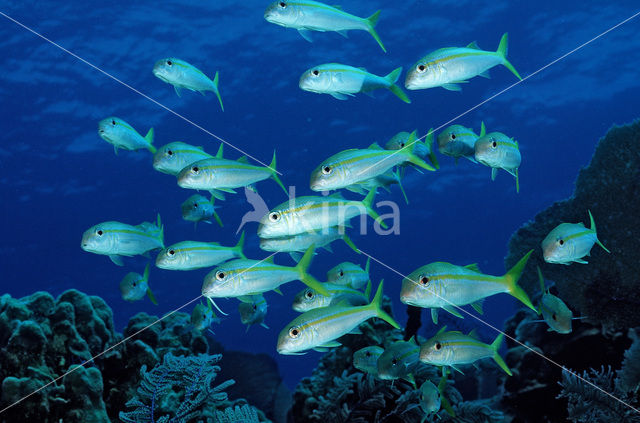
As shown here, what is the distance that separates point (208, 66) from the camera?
1989 centimetres

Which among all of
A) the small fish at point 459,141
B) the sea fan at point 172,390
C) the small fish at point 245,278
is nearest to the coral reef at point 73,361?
the sea fan at point 172,390

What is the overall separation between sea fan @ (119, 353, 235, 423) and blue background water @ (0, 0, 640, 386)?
11.4m

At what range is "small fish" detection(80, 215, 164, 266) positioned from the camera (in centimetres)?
505

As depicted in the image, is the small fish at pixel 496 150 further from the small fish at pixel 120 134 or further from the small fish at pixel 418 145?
the small fish at pixel 120 134

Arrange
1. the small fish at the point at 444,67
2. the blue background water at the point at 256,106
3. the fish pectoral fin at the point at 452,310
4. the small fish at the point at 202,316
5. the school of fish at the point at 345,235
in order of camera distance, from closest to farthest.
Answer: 1. the fish pectoral fin at the point at 452,310
2. the school of fish at the point at 345,235
3. the small fish at the point at 444,67
4. the small fish at the point at 202,316
5. the blue background water at the point at 256,106

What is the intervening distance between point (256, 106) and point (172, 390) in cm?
1867

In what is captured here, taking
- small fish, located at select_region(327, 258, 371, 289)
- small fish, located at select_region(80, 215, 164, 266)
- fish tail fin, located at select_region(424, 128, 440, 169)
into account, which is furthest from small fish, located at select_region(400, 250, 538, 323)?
small fish, located at select_region(80, 215, 164, 266)

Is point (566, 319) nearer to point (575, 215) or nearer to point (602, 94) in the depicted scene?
point (575, 215)

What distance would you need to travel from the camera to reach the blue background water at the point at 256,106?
18250 millimetres

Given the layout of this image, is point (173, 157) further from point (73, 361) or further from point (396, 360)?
point (396, 360)

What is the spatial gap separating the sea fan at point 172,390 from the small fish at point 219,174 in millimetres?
1876

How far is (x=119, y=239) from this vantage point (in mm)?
5152

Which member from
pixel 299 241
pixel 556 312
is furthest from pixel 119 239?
pixel 556 312

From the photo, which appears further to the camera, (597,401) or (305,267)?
(597,401)
